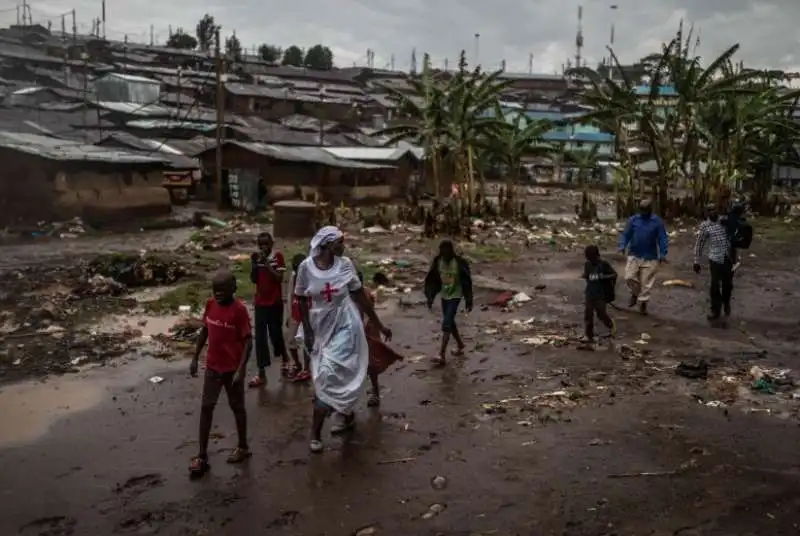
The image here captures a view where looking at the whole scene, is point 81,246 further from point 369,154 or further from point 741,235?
point 369,154

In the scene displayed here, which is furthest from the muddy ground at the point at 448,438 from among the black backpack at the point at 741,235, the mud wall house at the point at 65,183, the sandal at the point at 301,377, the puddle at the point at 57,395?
the mud wall house at the point at 65,183

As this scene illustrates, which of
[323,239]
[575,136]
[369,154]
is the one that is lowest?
[323,239]

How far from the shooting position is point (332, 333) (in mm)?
5105

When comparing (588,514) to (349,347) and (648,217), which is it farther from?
(648,217)

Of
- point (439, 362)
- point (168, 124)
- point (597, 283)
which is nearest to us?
point (439, 362)

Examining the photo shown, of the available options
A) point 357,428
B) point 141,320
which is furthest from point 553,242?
point 357,428

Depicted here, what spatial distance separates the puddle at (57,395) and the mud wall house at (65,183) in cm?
1322

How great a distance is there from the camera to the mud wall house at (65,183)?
19.2 meters

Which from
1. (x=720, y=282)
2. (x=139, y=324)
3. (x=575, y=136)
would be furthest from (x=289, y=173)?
(x=575, y=136)

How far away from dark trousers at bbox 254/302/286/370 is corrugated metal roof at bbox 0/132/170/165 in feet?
46.9

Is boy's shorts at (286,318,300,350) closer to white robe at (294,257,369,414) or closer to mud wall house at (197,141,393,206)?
white robe at (294,257,369,414)

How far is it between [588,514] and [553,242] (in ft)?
46.3

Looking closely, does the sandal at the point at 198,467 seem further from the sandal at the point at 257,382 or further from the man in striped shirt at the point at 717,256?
the man in striped shirt at the point at 717,256

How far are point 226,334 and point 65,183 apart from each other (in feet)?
54.1
